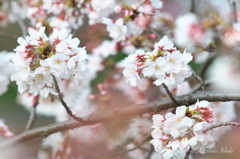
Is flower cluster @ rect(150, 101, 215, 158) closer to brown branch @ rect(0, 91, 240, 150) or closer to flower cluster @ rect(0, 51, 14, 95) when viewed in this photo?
brown branch @ rect(0, 91, 240, 150)

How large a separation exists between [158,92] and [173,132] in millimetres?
1572

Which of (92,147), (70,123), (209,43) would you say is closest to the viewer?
(70,123)

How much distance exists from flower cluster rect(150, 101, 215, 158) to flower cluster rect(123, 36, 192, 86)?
0.35 feet

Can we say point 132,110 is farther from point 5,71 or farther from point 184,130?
point 5,71

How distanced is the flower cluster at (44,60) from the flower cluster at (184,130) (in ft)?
1.06

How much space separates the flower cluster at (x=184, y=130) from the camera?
4.32 ft

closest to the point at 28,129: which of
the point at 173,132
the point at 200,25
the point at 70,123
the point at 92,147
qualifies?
the point at 70,123

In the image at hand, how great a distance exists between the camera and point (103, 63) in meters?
2.80

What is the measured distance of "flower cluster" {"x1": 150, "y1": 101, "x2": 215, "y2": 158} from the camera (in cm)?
132

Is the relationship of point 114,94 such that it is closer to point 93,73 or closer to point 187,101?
point 93,73

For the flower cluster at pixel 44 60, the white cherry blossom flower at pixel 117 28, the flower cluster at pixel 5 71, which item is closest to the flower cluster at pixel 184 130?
the flower cluster at pixel 44 60

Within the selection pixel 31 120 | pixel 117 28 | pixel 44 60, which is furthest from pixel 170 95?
pixel 31 120

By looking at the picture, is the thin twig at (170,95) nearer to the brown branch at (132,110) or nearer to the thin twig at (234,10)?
the brown branch at (132,110)

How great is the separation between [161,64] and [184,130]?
0.71 ft
